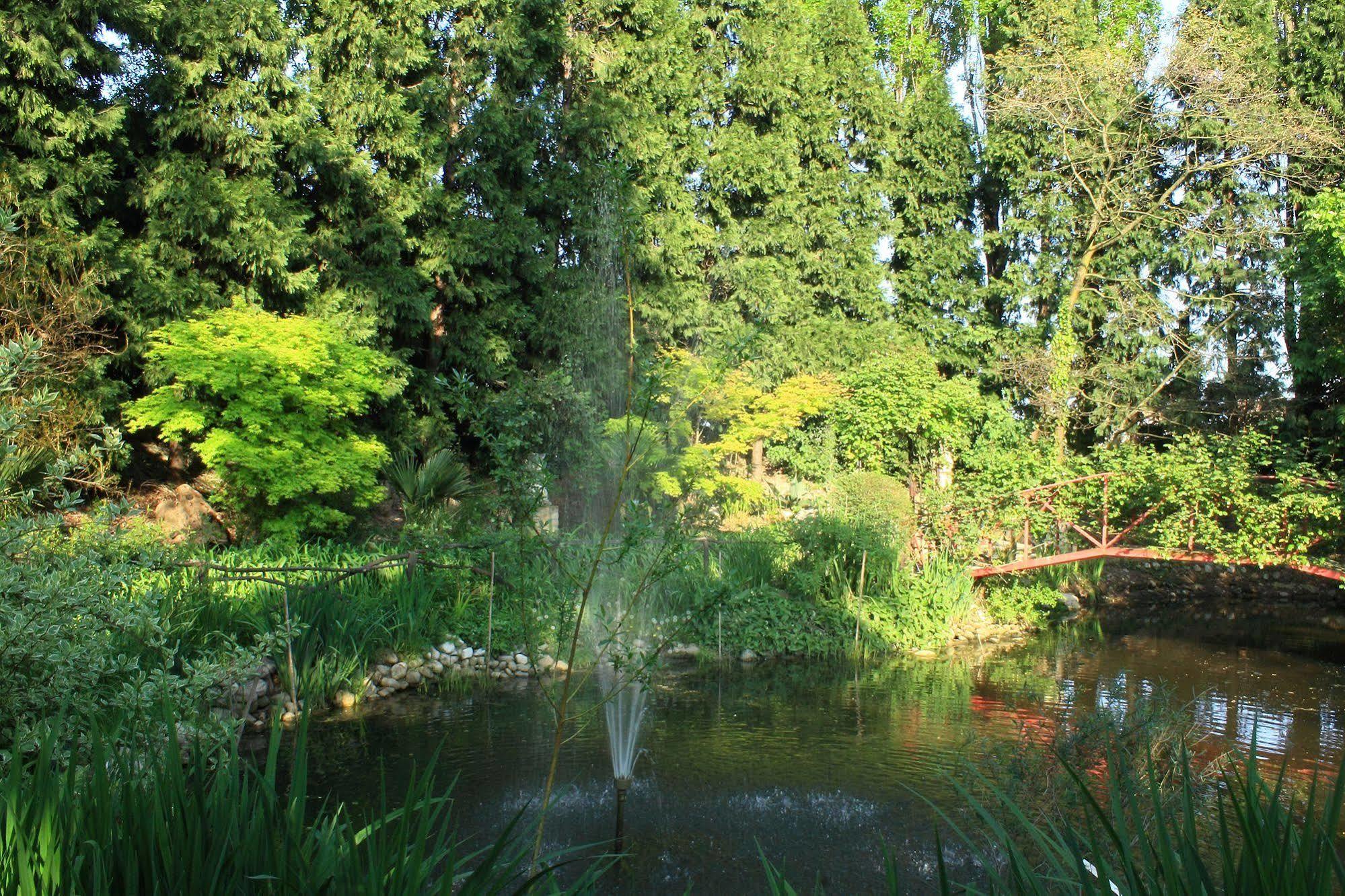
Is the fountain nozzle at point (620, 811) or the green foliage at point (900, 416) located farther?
the green foliage at point (900, 416)

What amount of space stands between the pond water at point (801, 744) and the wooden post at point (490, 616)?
476 millimetres

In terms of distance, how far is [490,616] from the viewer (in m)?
8.36

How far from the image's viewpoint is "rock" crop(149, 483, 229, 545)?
419 inches

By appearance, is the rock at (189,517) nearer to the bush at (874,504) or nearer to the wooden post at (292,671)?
the wooden post at (292,671)

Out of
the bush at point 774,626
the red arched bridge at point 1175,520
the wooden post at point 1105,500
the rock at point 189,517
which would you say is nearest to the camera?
the bush at point 774,626

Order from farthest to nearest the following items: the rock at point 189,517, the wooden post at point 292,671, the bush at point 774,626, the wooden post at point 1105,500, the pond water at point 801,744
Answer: the wooden post at point 1105,500 → the rock at point 189,517 → the bush at point 774,626 → the wooden post at point 292,671 → the pond water at point 801,744

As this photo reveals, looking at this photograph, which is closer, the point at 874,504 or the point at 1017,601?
the point at 1017,601

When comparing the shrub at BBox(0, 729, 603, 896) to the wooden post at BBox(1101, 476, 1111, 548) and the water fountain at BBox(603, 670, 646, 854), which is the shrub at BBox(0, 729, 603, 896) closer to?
the water fountain at BBox(603, 670, 646, 854)

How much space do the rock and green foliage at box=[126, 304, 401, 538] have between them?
1.57 ft

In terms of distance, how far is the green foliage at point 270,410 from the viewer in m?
10.0

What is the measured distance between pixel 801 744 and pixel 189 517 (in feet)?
25.5

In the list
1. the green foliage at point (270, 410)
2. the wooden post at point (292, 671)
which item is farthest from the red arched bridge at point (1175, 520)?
the wooden post at point (292, 671)

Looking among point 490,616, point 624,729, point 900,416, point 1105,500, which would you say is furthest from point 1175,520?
point 490,616

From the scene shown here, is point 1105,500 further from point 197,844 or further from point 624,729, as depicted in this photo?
point 197,844
